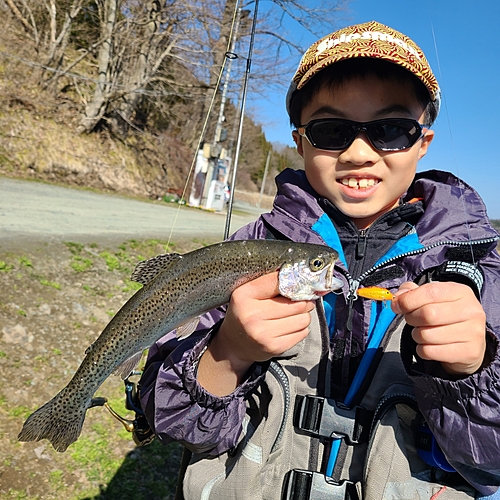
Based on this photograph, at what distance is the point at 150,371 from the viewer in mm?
2203

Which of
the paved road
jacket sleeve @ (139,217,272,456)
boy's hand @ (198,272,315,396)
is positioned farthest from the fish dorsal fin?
the paved road

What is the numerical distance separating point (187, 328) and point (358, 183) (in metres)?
1.20

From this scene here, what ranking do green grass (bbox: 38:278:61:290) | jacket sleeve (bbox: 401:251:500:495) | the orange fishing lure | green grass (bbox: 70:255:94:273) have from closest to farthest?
jacket sleeve (bbox: 401:251:500:495) → the orange fishing lure → green grass (bbox: 38:278:61:290) → green grass (bbox: 70:255:94:273)

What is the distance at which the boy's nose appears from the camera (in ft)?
7.13

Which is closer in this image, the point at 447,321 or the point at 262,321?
the point at 447,321

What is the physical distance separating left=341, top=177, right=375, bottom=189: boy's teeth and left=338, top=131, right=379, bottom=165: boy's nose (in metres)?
0.10

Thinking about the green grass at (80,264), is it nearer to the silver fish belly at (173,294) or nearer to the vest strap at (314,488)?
the silver fish belly at (173,294)

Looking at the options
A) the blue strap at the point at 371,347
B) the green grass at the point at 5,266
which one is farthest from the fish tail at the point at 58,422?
the green grass at the point at 5,266

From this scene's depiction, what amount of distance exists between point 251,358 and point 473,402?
0.94 metres

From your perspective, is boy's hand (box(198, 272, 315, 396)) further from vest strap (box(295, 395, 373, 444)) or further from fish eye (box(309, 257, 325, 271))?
vest strap (box(295, 395, 373, 444))

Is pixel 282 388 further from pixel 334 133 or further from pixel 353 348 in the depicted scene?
pixel 334 133

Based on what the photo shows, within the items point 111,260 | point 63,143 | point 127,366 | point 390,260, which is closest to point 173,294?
point 127,366

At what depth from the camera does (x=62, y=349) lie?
15.6ft

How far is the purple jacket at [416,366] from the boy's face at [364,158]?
19cm
